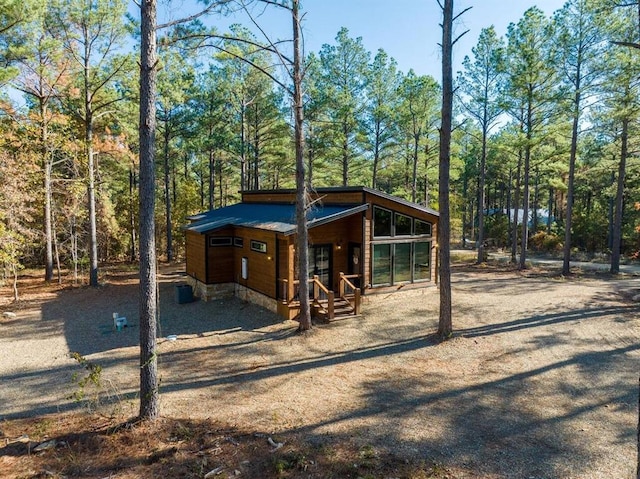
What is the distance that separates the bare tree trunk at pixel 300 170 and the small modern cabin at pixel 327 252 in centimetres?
94

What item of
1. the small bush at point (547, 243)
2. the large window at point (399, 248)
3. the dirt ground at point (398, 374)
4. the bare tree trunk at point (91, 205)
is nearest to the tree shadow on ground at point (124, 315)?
the dirt ground at point (398, 374)

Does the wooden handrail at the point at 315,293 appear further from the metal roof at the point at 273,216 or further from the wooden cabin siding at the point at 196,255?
the wooden cabin siding at the point at 196,255

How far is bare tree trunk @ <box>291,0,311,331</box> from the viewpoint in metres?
9.22

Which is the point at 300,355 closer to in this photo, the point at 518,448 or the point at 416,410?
the point at 416,410

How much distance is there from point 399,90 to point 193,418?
67.6ft

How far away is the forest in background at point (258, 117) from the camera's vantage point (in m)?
14.0

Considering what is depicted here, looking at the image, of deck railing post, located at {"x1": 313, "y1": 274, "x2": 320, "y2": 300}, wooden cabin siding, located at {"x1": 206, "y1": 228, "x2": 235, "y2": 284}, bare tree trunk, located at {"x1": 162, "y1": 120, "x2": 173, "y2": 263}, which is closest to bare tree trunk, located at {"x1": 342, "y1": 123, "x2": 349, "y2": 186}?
Result: bare tree trunk, located at {"x1": 162, "y1": 120, "x2": 173, "y2": 263}

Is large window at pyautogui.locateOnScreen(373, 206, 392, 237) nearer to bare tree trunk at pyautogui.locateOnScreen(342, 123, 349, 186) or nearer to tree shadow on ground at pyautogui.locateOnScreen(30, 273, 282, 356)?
tree shadow on ground at pyautogui.locateOnScreen(30, 273, 282, 356)

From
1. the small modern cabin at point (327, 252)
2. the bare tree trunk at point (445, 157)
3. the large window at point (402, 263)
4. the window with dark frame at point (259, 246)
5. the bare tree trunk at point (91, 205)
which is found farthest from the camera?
the bare tree trunk at point (91, 205)

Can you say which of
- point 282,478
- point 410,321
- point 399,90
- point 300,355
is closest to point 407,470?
point 282,478

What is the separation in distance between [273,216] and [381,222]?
3.61 meters

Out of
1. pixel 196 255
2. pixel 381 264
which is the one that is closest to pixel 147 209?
pixel 381 264

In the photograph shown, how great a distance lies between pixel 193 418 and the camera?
5711mm

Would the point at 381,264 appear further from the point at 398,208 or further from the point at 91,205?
the point at 91,205
